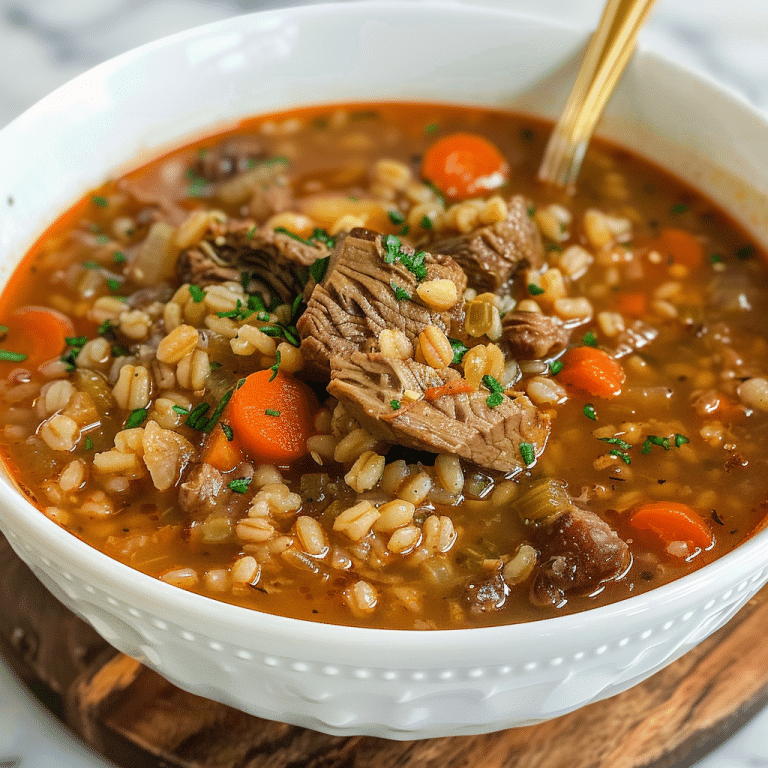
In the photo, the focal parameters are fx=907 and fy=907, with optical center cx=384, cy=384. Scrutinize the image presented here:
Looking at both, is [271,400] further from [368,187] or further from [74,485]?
[368,187]

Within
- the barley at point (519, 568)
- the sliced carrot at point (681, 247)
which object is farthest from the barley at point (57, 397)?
the sliced carrot at point (681, 247)

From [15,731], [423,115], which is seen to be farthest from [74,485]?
[423,115]

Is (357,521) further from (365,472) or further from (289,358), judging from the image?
(289,358)

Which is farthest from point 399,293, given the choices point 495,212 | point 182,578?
point 182,578

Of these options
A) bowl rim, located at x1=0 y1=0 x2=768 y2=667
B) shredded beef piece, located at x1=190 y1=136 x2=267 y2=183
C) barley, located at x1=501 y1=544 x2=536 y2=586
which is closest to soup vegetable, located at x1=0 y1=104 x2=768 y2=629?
barley, located at x1=501 y1=544 x2=536 y2=586

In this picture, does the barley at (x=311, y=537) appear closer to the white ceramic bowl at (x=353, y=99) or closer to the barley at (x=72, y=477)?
the white ceramic bowl at (x=353, y=99)
